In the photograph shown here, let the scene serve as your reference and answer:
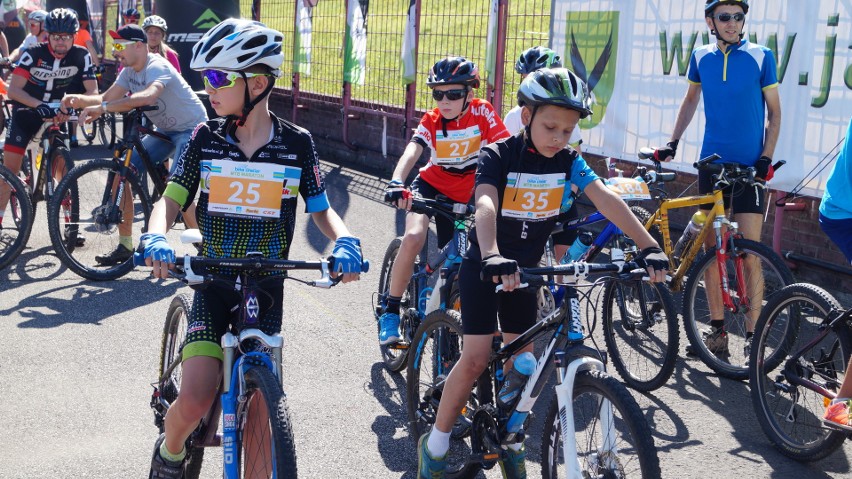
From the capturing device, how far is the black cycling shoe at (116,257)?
8742 millimetres

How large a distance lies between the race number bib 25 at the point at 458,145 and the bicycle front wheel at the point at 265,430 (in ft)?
10.1

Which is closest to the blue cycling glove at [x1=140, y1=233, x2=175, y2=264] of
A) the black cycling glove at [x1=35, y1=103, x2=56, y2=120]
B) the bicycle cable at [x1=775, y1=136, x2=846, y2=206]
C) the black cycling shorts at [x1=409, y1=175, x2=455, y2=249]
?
the black cycling shorts at [x1=409, y1=175, x2=455, y2=249]

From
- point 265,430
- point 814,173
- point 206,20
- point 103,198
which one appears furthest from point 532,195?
point 206,20

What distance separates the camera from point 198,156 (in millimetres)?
4117

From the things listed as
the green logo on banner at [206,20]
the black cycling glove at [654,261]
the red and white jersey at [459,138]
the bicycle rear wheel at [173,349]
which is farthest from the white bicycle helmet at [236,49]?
the green logo on banner at [206,20]

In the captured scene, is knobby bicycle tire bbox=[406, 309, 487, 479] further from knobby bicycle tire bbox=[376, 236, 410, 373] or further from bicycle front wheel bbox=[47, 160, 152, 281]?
bicycle front wheel bbox=[47, 160, 152, 281]

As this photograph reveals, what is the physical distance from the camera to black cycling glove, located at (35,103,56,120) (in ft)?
30.1

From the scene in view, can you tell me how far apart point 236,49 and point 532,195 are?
141cm

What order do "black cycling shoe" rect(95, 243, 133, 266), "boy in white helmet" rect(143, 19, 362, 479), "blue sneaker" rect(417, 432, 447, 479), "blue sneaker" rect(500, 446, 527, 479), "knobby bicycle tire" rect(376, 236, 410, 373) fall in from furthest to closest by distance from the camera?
"black cycling shoe" rect(95, 243, 133, 266), "knobby bicycle tire" rect(376, 236, 410, 373), "blue sneaker" rect(417, 432, 447, 479), "blue sneaker" rect(500, 446, 527, 479), "boy in white helmet" rect(143, 19, 362, 479)

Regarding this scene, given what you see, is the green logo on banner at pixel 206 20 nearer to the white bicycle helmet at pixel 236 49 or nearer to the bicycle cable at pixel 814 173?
the bicycle cable at pixel 814 173

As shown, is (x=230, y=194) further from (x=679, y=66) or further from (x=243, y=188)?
(x=679, y=66)

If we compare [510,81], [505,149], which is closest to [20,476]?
[505,149]

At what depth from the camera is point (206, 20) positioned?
15273 mm

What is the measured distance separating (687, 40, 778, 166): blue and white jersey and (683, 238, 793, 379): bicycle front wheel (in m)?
0.79
